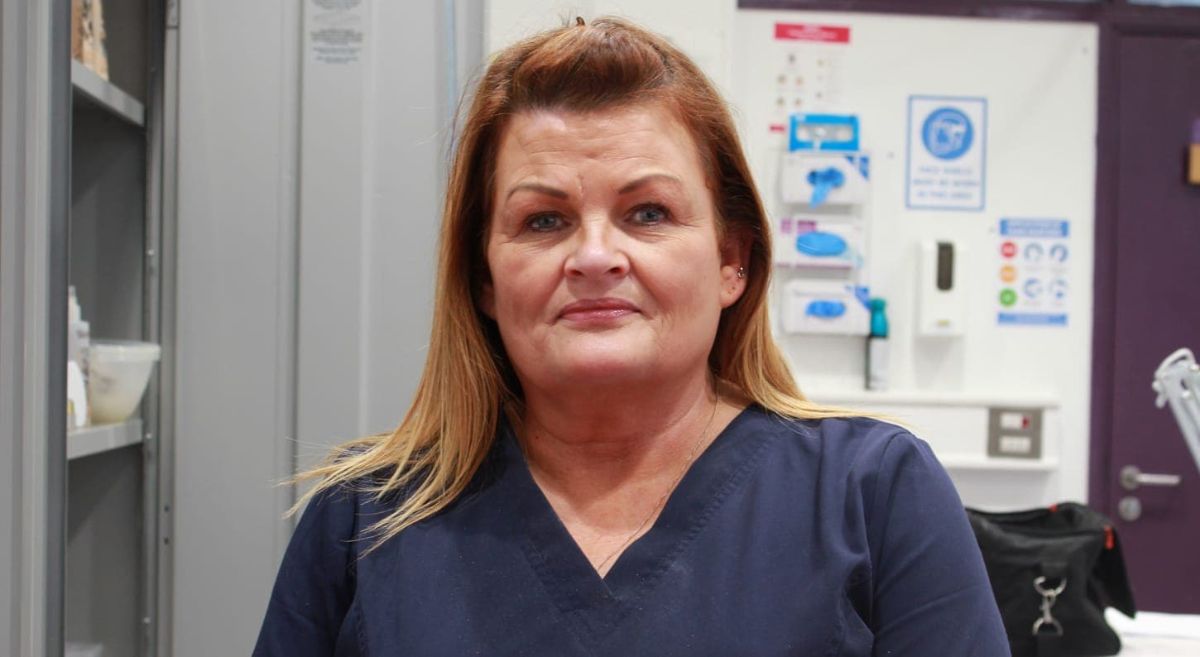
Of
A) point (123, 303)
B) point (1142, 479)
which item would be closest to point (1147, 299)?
point (1142, 479)

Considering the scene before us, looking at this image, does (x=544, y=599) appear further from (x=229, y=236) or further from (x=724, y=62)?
(x=724, y=62)

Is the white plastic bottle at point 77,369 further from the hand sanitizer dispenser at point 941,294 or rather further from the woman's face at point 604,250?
the hand sanitizer dispenser at point 941,294

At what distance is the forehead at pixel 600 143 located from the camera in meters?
0.90

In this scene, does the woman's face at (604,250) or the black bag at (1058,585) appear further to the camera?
the black bag at (1058,585)

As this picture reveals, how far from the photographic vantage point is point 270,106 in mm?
1384

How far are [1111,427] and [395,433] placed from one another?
2763 millimetres

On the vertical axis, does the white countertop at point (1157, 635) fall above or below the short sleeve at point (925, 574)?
below

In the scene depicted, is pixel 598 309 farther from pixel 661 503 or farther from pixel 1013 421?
pixel 1013 421

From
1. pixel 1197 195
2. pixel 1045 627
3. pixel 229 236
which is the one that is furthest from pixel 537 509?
pixel 1197 195

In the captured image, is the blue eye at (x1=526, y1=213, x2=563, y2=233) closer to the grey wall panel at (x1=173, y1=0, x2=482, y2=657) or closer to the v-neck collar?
the v-neck collar

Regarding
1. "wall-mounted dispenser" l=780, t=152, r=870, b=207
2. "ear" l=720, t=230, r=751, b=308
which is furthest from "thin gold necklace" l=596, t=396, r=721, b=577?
"wall-mounted dispenser" l=780, t=152, r=870, b=207

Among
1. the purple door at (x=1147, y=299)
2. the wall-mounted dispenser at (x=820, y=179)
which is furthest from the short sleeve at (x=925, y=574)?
the purple door at (x=1147, y=299)

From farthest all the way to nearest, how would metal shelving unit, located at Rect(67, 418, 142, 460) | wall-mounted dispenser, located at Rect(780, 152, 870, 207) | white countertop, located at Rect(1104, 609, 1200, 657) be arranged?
1. wall-mounted dispenser, located at Rect(780, 152, 870, 207)
2. white countertop, located at Rect(1104, 609, 1200, 657)
3. metal shelving unit, located at Rect(67, 418, 142, 460)

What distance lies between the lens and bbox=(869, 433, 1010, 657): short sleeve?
2.79 ft
